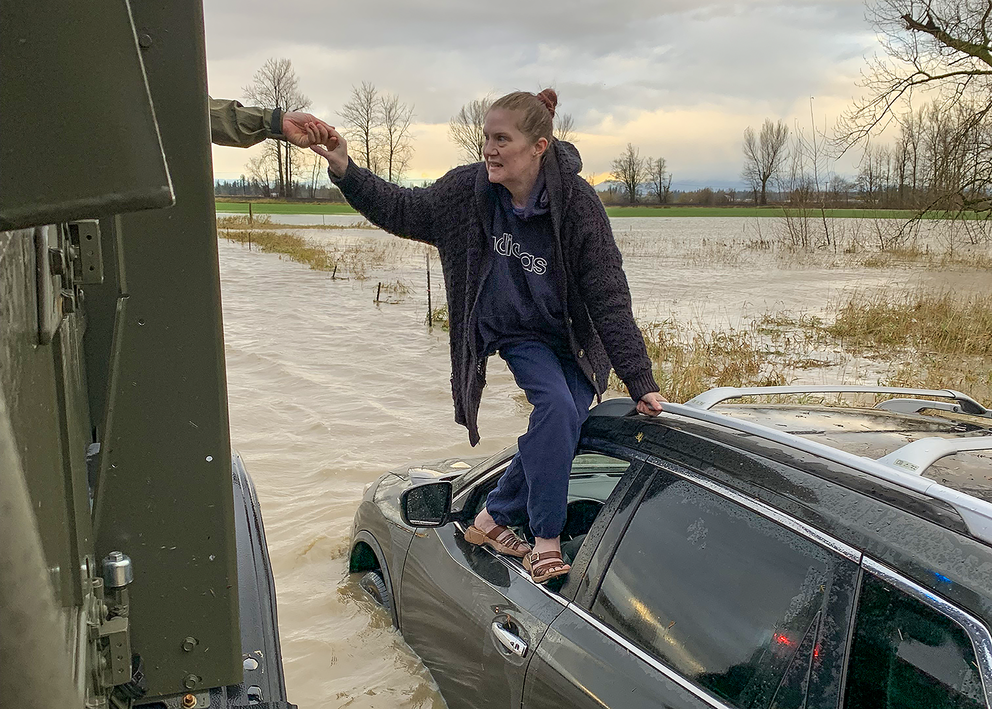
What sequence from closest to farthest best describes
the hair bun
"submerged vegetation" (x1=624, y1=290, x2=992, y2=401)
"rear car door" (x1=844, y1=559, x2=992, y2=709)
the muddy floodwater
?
"rear car door" (x1=844, y1=559, x2=992, y2=709), the hair bun, the muddy floodwater, "submerged vegetation" (x1=624, y1=290, x2=992, y2=401)

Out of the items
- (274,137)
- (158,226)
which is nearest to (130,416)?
(158,226)

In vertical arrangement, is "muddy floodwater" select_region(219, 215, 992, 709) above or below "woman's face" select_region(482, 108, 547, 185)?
below

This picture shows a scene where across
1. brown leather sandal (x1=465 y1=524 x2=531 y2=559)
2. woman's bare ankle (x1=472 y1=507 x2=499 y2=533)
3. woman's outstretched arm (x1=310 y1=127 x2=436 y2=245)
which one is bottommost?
brown leather sandal (x1=465 y1=524 x2=531 y2=559)

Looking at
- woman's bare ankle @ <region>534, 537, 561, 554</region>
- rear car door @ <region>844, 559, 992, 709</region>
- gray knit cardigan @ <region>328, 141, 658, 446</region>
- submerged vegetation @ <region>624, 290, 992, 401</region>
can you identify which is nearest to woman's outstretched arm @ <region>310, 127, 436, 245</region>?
gray knit cardigan @ <region>328, 141, 658, 446</region>

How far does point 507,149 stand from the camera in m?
3.30

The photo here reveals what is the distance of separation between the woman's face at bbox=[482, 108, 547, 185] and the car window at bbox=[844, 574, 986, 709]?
206 cm

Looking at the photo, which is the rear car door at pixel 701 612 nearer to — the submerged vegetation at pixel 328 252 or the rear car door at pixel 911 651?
the rear car door at pixel 911 651

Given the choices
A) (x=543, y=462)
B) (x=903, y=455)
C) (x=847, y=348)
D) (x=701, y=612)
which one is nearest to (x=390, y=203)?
(x=543, y=462)

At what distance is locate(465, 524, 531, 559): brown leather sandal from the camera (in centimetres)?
298

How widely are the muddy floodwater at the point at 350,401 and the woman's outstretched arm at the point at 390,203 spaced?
5.83 ft

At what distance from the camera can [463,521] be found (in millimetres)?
3375

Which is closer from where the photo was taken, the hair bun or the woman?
the woman

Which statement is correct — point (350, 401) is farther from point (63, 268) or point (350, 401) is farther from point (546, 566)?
point (63, 268)

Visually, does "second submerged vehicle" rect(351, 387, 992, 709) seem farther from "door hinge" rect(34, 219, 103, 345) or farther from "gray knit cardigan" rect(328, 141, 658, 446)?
"door hinge" rect(34, 219, 103, 345)
